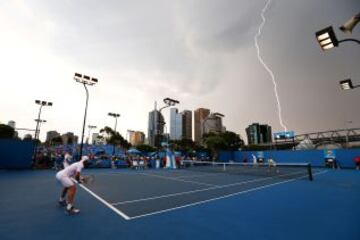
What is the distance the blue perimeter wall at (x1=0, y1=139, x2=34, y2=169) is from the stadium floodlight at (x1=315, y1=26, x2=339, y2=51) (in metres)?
26.9

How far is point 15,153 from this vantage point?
21.5 metres

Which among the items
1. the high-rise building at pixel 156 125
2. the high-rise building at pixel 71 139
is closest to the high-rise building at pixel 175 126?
the high-rise building at pixel 156 125

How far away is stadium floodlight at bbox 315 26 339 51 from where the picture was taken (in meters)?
6.24

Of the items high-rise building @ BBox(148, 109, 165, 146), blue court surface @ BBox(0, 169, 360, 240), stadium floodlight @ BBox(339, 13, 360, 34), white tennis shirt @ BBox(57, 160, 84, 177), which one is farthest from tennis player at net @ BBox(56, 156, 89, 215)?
high-rise building @ BBox(148, 109, 165, 146)

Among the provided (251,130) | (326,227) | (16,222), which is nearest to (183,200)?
(326,227)

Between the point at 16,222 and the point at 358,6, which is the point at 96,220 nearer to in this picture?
the point at 16,222

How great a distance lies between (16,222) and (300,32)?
21.8 m

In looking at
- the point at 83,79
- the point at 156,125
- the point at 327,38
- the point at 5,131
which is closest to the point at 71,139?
the point at 5,131

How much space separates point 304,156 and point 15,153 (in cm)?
4464

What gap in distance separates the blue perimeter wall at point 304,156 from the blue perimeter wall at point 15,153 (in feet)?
130

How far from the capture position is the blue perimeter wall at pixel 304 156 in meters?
31.4

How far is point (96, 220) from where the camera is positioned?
5.48 m

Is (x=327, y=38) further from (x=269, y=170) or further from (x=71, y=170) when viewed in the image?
(x=269, y=170)

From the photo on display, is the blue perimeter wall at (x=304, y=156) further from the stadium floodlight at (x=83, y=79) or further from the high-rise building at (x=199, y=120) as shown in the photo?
the high-rise building at (x=199, y=120)
